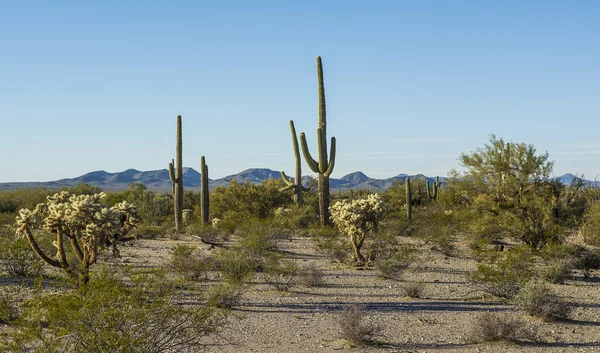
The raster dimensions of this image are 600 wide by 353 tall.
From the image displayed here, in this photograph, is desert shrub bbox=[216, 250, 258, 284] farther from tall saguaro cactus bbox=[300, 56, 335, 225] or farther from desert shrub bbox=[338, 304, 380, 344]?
tall saguaro cactus bbox=[300, 56, 335, 225]

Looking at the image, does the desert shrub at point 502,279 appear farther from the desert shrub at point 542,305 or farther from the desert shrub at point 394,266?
the desert shrub at point 394,266

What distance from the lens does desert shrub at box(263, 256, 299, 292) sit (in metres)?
14.6

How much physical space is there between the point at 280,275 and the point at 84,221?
512 cm

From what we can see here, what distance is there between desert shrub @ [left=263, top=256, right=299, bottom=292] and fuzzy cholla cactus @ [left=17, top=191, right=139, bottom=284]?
376 cm

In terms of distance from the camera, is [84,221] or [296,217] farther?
[296,217]

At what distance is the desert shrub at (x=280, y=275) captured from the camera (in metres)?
14.6

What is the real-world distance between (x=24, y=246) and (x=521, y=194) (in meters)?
15.1

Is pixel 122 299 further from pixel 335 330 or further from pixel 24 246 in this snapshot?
pixel 24 246

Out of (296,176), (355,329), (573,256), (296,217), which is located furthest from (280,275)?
(296,176)

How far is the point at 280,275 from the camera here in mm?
15281

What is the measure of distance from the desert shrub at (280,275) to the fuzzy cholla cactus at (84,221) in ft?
12.3

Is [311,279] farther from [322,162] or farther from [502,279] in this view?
[322,162]

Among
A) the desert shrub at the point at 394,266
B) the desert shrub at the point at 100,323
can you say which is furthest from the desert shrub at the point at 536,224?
the desert shrub at the point at 100,323

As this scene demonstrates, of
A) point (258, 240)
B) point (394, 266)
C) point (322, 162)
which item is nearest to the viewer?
point (394, 266)
